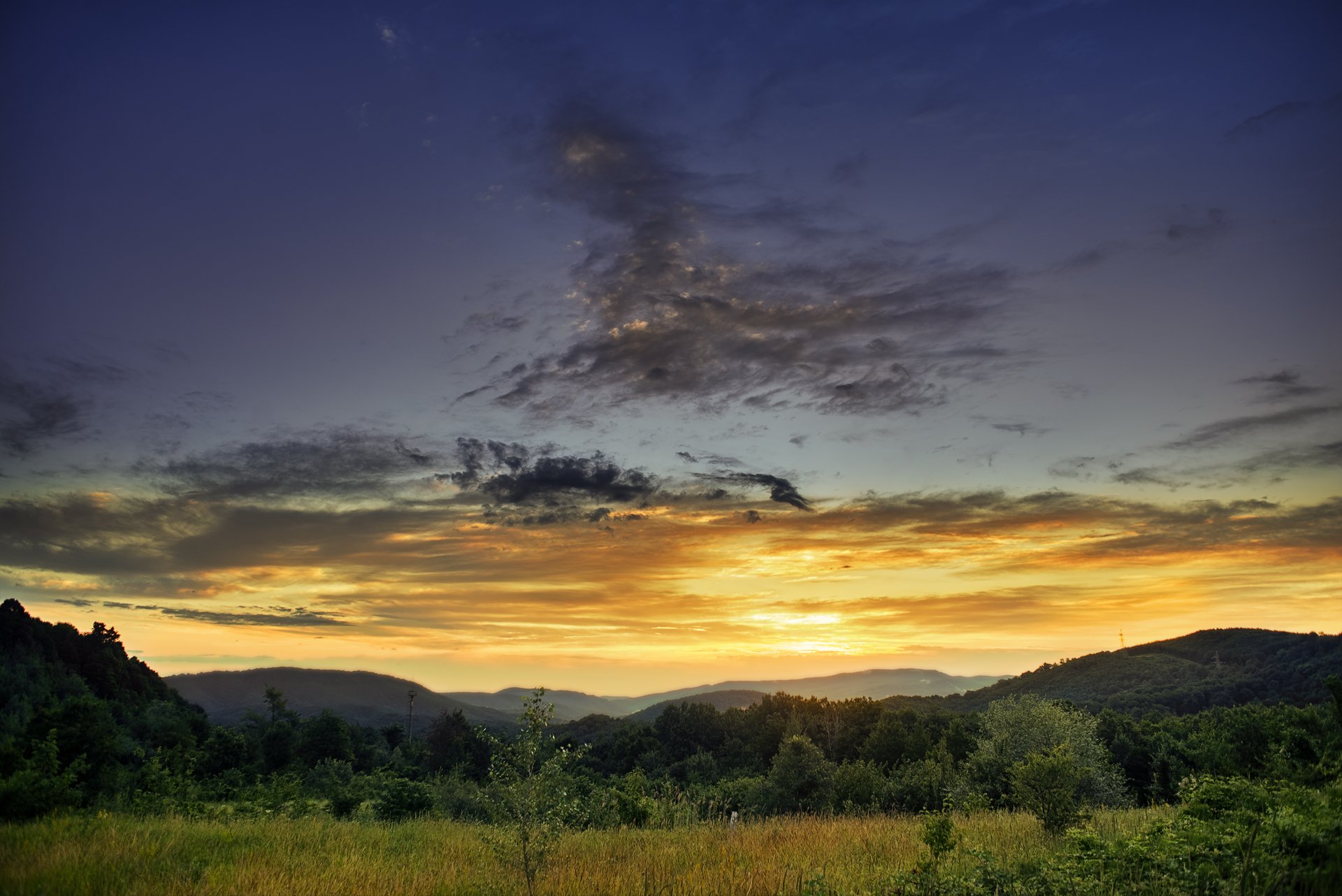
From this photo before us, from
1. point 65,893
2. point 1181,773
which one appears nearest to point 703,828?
point 65,893

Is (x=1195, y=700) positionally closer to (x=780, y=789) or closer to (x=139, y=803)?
(x=780, y=789)

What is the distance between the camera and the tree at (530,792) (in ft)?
39.7

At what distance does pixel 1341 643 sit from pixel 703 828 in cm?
13968

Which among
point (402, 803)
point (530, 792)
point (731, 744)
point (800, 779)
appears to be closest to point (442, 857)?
point (530, 792)

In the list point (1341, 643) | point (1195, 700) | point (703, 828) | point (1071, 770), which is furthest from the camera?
point (1341, 643)

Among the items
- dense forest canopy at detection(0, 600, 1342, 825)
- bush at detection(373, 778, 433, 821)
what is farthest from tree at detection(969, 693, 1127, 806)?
bush at detection(373, 778, 433, 821)

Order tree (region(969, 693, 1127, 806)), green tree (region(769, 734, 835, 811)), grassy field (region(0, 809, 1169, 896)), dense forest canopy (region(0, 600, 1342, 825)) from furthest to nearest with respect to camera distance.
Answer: green tree (region(769, 734, 835, 811))
tree (region(969, 693, 1127, 806))
dense forest canopy (region(0, 600, 1342, 825))
grassy field (region(0, 809, 1169, 896))

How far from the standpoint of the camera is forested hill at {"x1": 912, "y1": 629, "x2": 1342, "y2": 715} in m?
94.3

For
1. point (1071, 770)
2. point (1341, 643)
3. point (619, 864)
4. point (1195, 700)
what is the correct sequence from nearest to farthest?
point (619, 864)
point (1071, 770)
point (1195, 700)
point (1341, 643)

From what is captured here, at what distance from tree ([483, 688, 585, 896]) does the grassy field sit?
0.59m

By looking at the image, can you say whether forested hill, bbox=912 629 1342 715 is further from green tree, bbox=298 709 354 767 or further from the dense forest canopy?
green tree, bbox=298 709 354 767

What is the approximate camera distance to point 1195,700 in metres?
95.2

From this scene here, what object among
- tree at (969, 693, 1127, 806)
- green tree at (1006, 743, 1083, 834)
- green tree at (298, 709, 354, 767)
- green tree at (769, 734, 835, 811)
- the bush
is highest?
green tree at (1006, 743, 1083, 834)

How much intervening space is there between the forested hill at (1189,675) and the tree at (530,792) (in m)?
83.3
